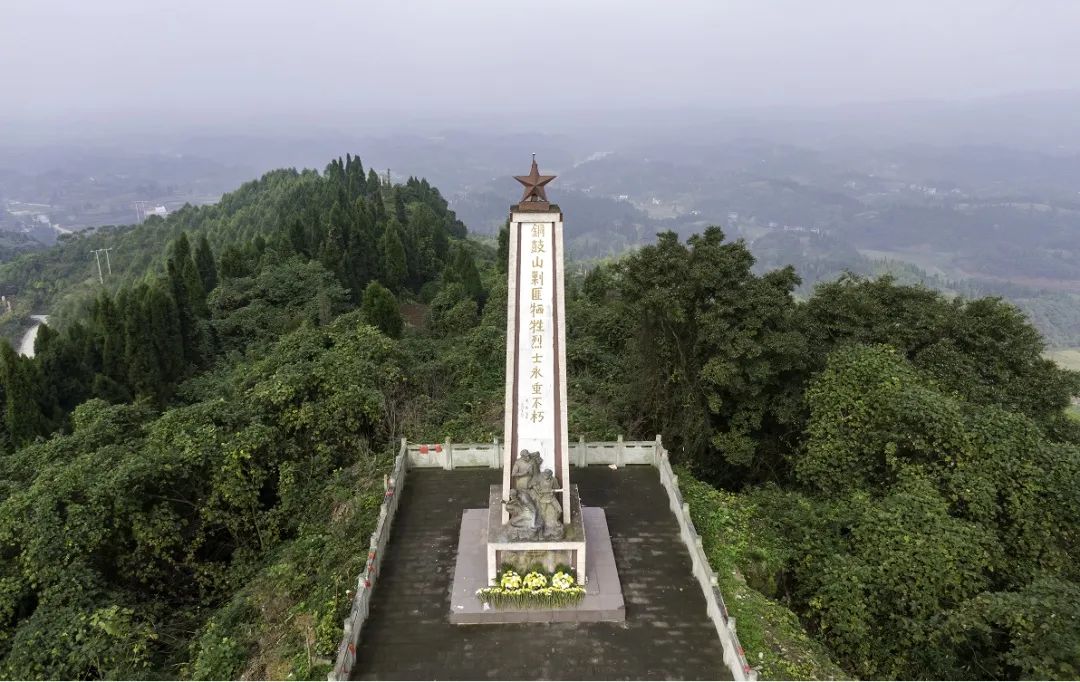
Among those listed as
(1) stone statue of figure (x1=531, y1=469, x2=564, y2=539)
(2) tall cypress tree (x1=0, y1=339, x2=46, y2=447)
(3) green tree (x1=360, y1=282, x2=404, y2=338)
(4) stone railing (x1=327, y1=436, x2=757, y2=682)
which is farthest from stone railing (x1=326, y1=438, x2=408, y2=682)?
(2) tall cypress tree (x1=0, y1=339, x2=46, y2=447)

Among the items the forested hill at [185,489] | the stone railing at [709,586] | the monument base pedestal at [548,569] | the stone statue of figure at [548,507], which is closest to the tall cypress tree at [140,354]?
the forested hill at [185,489]

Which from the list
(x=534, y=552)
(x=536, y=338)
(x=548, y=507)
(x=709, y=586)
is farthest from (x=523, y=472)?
(x=709, y=586)

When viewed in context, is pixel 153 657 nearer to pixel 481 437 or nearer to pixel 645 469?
pixel 481 437

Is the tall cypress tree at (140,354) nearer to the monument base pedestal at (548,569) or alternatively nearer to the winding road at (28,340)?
the monument base pedestal at (548,569)

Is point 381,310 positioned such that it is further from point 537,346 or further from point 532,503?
point 532,503

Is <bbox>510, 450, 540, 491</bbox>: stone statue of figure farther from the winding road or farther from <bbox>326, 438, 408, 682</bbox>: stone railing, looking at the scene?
the winding road

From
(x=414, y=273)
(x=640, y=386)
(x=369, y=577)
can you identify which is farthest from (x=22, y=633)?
(x=414, y=273)
